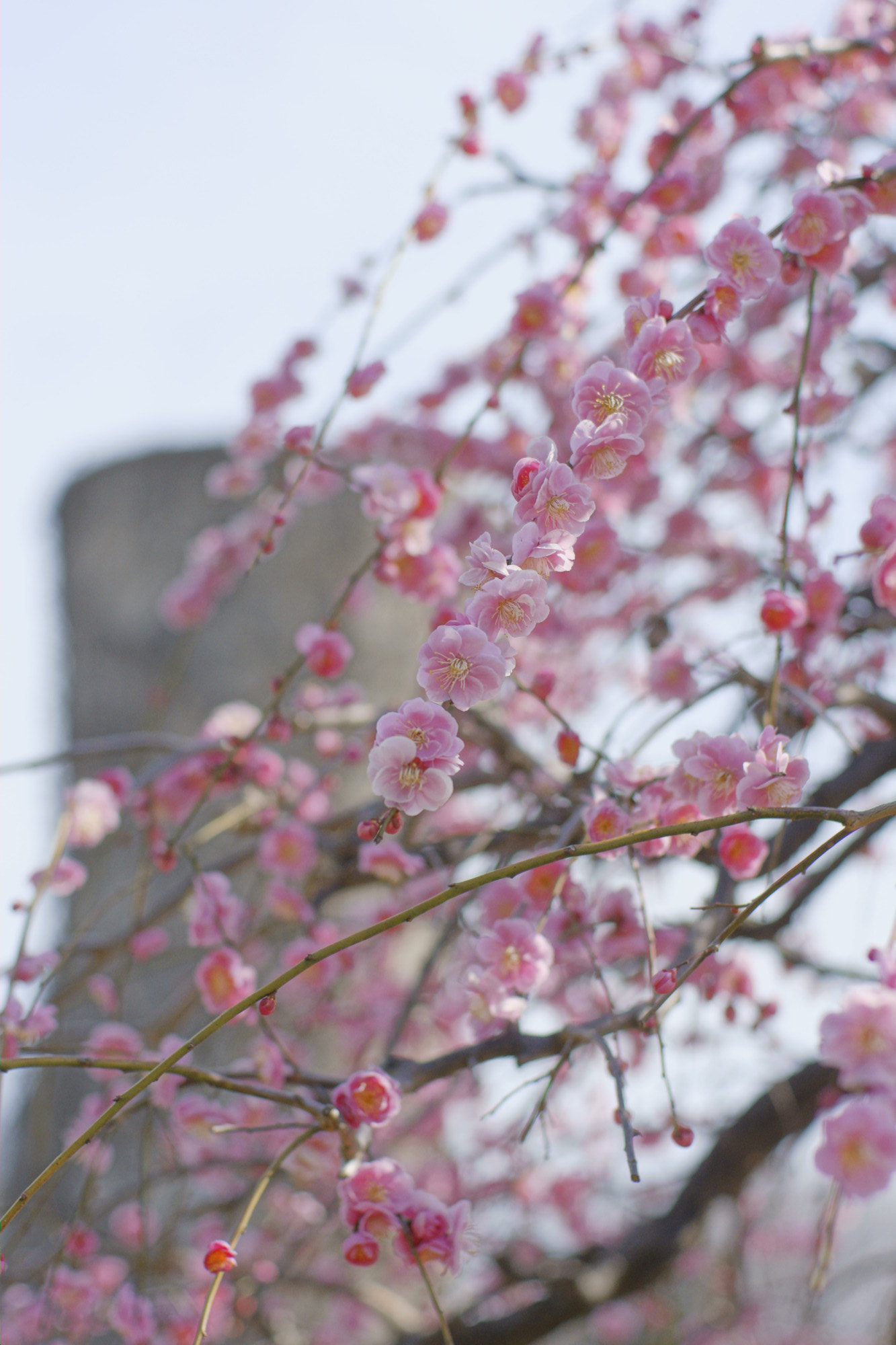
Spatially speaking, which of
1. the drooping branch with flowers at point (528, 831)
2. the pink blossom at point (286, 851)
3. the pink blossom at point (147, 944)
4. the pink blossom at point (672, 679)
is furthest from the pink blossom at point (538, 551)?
the pink blossom at point (147, 944)

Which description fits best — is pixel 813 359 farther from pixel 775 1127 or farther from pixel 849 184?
pixel 775 1127

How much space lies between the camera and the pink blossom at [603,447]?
78cm

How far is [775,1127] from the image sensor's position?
1646mm

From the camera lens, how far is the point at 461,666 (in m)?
0.71

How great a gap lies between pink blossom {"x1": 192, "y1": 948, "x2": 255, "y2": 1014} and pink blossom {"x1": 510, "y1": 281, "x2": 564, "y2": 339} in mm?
910

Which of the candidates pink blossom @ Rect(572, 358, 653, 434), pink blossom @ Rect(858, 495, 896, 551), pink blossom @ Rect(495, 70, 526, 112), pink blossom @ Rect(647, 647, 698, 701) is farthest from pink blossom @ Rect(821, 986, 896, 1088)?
pink blossom @ Rect(495, 70, 526, 112)

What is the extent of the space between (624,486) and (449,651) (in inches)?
48.4

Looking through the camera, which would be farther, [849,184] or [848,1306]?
[848,1306]

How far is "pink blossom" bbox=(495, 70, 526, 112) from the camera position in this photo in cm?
158

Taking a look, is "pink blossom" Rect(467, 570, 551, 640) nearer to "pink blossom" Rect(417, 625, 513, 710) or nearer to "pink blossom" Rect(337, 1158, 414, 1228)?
"pink blossom" Rect(417, 625, 513, 710)

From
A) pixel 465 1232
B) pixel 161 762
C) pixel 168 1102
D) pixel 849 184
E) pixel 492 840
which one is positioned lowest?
pixel 465 1232

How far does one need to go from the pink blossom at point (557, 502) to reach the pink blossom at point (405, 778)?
0.19m

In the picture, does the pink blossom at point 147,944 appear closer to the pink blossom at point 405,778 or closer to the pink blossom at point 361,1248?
the pink blossom at point 361,1248

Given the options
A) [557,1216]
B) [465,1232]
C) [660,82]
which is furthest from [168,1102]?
[660,82]
